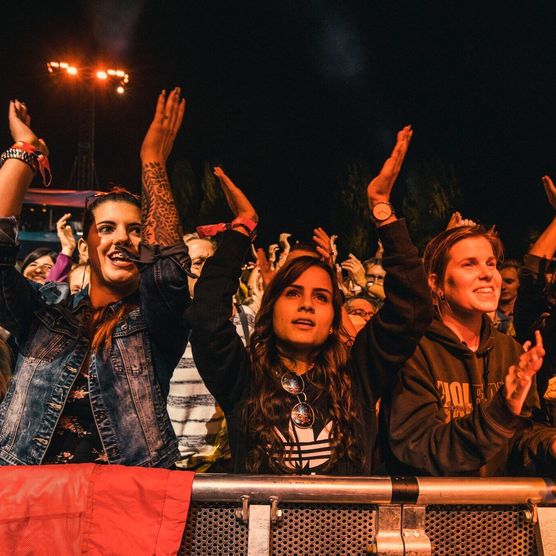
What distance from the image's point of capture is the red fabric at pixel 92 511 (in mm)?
1591

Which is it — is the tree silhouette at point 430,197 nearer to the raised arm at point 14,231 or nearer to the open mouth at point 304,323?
the open mouth at point 304,323

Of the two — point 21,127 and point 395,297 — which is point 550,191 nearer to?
point 395,297

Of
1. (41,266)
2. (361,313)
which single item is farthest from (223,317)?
(41,266)

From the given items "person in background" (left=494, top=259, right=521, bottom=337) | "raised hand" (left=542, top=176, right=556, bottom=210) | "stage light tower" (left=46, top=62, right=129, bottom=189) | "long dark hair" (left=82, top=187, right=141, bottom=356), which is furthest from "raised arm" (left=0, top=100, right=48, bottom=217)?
"stage light tower" (left=46, top=62, right=129, bottom=189)

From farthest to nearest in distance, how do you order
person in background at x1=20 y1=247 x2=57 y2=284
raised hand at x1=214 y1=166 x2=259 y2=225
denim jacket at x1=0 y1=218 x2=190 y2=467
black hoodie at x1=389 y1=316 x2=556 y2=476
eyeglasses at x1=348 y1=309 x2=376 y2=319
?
person in background at x1=20 y1=247 x2=57 y2=284
eyeglasses at x1=348 y1=309 x2=376 y2=319
raised hand at x1=214 y1=166 x2=259 y2=225
denim jacket at x1=0 y1=218 x2=190 y2=467
black hoodie at x1=389 y1=316 x2=556 y2=476

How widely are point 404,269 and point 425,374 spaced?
0.45 m

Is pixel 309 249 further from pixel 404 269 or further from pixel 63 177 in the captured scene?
pixel 63 177

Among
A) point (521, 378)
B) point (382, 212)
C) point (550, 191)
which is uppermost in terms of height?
point (550, 191)

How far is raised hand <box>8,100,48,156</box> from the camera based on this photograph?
2.23 meters

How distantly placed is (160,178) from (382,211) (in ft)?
2.86

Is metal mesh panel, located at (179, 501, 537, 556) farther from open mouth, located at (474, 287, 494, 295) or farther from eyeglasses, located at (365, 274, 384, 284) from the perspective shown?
eyeglasses, located at (365, 274, 384, 284)

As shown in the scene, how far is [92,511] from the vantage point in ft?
5.32

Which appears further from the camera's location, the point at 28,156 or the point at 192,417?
the point at 192,417

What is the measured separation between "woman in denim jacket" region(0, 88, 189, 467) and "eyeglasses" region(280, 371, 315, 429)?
0.45 m
